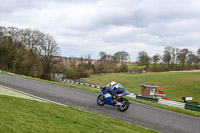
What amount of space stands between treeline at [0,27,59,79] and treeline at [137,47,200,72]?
1880 inches

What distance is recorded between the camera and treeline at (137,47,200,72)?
77500 mm

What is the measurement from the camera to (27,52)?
46.5 m

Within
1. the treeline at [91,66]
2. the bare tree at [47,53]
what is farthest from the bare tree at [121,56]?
the bare tree at [47,53]

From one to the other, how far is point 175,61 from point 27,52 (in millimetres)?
63744

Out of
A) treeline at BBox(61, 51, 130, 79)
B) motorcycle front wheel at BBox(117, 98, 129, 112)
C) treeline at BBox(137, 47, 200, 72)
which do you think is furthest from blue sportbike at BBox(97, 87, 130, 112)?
treeline at BBox(137, 47, 200, 72)

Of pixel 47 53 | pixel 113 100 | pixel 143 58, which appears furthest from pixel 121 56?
pixel 113 100

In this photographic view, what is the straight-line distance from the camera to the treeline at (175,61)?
7750 cm

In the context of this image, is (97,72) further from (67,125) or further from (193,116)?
(67,125)

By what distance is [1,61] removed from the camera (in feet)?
163

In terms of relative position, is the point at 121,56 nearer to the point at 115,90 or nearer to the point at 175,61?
the point at 175,61

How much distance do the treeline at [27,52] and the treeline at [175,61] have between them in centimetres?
4774

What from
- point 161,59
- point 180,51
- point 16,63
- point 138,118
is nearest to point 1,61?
point 16,63

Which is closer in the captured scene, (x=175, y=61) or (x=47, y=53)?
(x=47, y=53)

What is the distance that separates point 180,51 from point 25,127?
8603cm
